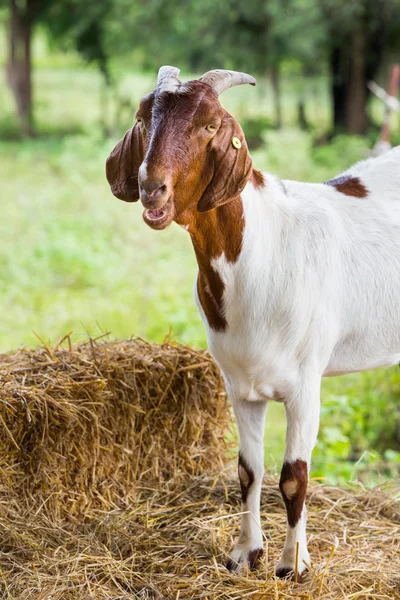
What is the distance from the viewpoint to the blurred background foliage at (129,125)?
21.6 feet

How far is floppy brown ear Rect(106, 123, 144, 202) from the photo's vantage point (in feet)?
9.11

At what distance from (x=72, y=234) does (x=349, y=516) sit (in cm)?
629

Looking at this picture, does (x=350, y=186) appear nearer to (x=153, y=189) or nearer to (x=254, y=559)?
(x=153, y=189)

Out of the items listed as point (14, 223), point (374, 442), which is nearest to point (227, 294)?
point (374, 442)

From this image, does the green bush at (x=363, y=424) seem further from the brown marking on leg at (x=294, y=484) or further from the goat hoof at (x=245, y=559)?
the brown marking on leg at (x=294, y=484)

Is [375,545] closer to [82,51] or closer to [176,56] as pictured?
[176,56]

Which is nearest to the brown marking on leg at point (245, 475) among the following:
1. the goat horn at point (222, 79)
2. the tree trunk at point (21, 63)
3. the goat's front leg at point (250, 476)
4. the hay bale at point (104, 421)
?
the goat's front leg at point (250, 476)

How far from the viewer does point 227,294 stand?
2.97m

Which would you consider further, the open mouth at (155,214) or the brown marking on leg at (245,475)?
the brown marking on leg at (245,475)

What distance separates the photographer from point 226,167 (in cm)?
258

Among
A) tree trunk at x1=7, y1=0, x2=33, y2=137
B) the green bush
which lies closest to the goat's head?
the green bush

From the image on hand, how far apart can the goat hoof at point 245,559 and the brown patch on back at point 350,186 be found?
1.54 metres

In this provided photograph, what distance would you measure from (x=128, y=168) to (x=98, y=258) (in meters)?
6.18

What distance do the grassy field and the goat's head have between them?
1.90 m
